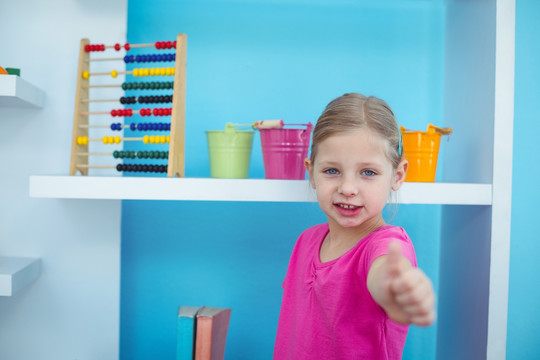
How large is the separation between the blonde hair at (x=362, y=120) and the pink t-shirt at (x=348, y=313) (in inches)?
6.6

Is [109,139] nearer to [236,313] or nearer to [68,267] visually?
[68,267]

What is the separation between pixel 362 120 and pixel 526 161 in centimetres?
98

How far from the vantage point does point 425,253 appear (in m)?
1.58

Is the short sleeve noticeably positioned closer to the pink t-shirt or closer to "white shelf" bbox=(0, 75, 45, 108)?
the pink t-shirt

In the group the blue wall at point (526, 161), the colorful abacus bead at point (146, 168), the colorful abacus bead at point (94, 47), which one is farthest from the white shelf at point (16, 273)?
the blue wall at point (526, 161)

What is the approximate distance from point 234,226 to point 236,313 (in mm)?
287

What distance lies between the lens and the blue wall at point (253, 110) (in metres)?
1.56

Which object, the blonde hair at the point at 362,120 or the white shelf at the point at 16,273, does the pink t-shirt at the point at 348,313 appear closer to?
the blonde hair at the point at 362,120

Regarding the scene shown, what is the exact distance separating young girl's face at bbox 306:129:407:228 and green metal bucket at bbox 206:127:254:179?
1.17ft

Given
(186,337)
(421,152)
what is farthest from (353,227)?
(186,337)

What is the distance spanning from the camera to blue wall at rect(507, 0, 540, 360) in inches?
62.7

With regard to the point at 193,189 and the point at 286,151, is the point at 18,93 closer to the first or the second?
the point at 193,189

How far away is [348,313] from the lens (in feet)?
2.93

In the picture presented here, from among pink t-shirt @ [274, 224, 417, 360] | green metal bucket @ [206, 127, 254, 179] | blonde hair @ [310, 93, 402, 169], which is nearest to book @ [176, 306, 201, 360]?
pink t-shirt @ [274, 224, 417, 360]
